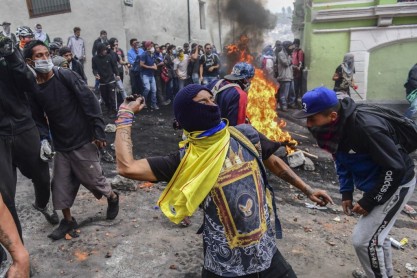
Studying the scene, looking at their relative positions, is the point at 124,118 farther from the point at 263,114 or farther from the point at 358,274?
the point at 263,114

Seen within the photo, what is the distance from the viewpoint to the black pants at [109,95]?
936cm

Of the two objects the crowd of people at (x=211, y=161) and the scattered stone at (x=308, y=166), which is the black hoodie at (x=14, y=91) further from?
the scattered stone at (x=308, y=166)

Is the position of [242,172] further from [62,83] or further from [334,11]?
[334,11]

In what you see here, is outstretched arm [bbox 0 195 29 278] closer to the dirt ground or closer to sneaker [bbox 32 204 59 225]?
the dirt ground

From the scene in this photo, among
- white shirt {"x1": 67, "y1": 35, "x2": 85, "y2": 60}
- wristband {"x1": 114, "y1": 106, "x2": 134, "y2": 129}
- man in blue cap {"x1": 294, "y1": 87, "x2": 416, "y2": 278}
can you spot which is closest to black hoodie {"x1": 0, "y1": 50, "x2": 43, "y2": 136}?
wristband {"x1": 114, "y1": 106, "x2": 134, "y2": 129}

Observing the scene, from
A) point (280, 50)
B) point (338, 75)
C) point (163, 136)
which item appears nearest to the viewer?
point (163, 136)

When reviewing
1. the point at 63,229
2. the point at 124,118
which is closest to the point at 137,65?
the point at 63,229

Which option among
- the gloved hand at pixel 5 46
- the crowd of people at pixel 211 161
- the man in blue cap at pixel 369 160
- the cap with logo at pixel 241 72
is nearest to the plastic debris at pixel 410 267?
the crowd of people at pixel 211 161

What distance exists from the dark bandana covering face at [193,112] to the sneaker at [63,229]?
8.69ft

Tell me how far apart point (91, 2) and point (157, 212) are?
34.2ft

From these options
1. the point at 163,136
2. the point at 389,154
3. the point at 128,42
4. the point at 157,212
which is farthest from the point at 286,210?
the point at 128,42

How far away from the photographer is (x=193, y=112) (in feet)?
6.44

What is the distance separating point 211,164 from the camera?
6.47 feet

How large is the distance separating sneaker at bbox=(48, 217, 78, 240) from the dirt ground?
8 cm
